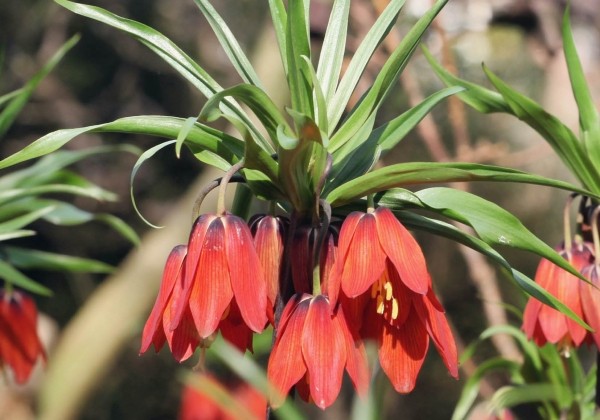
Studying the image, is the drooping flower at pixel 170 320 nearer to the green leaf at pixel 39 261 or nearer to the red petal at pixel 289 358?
the red petal at pixel 289 358

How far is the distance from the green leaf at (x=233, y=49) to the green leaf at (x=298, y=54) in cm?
7

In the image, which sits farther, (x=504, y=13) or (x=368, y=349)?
(x=504, y=13)

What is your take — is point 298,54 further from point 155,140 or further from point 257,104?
point 155,140

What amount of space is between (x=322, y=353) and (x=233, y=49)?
318 mm

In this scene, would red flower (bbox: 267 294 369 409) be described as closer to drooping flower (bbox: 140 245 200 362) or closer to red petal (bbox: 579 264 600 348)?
drooping flower (bbox: 140 245 200 362)

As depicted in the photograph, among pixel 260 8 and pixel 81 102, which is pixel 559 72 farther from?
pixel 81 102

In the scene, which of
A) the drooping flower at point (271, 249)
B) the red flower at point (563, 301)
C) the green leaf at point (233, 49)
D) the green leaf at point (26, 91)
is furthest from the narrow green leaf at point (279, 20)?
the green leaf at point (26, 91)

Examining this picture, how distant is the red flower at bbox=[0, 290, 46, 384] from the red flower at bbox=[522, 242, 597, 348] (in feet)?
2.76

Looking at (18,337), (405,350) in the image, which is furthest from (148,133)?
(18,337)

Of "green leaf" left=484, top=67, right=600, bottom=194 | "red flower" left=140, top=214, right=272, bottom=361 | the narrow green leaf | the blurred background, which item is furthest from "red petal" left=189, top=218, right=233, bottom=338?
the blurred background

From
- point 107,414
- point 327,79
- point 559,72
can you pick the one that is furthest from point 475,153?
point 107,414

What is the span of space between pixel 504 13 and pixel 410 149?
1.37 metres

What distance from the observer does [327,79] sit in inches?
38.6

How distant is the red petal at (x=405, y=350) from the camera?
0.92 meters
